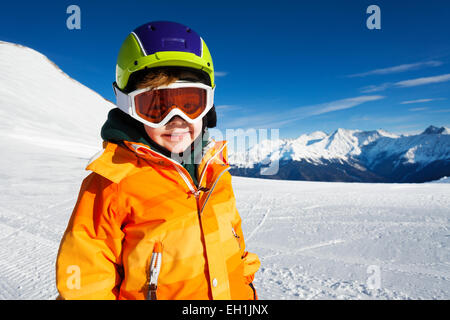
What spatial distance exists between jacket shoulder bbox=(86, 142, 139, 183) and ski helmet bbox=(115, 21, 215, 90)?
424mm

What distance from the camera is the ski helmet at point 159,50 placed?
60.6 inches

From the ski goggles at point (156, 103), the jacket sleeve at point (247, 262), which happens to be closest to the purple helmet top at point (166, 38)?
the ski goggles at point (156, 103)

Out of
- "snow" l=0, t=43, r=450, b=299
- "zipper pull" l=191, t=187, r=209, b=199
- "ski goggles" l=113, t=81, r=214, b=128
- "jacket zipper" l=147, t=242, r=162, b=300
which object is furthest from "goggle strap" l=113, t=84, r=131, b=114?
"snow" l=0, t=43, r=450, b=299

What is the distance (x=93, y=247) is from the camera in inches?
51.1

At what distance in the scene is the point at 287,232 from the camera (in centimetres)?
574

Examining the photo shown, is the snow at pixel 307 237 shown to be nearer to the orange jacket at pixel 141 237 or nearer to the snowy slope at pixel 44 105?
the orange jacket at pixel 141 237

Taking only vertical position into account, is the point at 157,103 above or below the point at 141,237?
above

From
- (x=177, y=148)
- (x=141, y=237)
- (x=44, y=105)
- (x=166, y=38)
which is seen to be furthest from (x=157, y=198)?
(x=44, y=105)

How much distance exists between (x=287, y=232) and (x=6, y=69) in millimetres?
52092

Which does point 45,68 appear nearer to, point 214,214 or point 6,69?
point 6,69

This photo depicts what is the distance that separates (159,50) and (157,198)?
2.83ft

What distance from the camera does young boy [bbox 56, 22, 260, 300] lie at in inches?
52.4

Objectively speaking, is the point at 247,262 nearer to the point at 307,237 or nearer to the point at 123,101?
the point at 123,101
